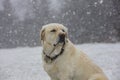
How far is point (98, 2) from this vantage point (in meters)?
15.5

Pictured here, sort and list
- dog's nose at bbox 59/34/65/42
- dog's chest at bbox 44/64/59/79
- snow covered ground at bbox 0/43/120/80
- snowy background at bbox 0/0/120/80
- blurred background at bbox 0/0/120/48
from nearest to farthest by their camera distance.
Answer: dog's nose at bbox 59/34/65/42, dog's chest at bbox 44/64/59/79, snow covered ground at bbox 0/43/120/80, snowy background at bbox 0/0/120/80, blurred background at bbox 0/0/120/48

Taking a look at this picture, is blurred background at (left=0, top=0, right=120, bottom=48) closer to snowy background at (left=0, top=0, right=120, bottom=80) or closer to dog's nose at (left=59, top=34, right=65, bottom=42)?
snowy background at (left=0, top=0, right=120, bottom=80)

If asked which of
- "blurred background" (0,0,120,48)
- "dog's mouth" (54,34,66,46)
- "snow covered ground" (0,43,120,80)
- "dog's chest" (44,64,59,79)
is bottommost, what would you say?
"blurred background" (0,0,120,48)

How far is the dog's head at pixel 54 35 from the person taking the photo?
6.56m

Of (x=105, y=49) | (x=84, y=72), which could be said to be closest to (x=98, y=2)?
(x=105, y=49)

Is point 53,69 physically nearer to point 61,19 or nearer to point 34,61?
point 34,61

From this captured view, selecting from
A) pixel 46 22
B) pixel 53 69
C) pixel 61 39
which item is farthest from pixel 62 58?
pixel 46 22

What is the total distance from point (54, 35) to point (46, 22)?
8.00 meters

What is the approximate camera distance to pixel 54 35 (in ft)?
21.7

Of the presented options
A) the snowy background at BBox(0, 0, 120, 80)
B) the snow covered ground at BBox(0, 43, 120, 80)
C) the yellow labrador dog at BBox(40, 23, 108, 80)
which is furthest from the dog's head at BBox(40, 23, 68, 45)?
the snowy background at BBox(0, 0, 120, 80)

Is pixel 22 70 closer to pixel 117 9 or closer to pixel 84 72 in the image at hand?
pixel 84 72

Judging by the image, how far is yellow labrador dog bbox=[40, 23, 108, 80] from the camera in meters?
6.62

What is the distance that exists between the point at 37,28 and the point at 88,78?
7590 mm

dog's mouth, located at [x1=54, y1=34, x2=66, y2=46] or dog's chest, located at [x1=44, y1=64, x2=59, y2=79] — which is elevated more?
dog's mouth, located at [x1=54, y1=34, x2=66, y2=46]
